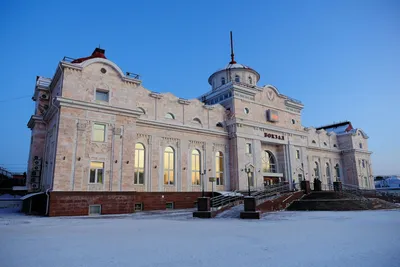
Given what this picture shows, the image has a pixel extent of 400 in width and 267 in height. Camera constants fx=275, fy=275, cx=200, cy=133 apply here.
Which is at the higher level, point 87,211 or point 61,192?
point 61,192

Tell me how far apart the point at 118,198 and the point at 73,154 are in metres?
4.71

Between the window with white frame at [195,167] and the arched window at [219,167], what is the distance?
232cm

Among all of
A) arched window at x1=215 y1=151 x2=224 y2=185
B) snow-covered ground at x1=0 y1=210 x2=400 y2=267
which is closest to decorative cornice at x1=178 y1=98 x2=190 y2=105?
arched window at x1=215 y1=151 x2=224 y2=185

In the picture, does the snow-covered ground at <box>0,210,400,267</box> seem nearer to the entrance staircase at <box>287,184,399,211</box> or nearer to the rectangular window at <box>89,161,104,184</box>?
the rectangular window at <box>89,161,104,184</box>

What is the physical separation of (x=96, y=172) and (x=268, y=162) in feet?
70.5

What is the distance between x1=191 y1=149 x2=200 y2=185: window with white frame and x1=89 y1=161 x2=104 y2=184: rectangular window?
989 centimetres

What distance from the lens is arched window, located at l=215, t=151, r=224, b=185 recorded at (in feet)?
98.1

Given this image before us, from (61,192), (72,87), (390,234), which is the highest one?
(72,87)

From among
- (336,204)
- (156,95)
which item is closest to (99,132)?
(156,95)

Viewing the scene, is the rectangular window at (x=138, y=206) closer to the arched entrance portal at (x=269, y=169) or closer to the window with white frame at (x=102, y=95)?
the window with white frame at (x=102, y=95)

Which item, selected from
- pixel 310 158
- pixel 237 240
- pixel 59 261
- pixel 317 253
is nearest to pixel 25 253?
pixel 59 261

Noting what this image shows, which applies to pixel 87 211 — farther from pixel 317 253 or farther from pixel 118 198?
pixel 317 253

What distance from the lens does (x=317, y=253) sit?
6.80 m

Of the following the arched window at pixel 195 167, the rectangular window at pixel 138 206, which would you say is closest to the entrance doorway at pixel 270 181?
the arched window at pixel 195 167
